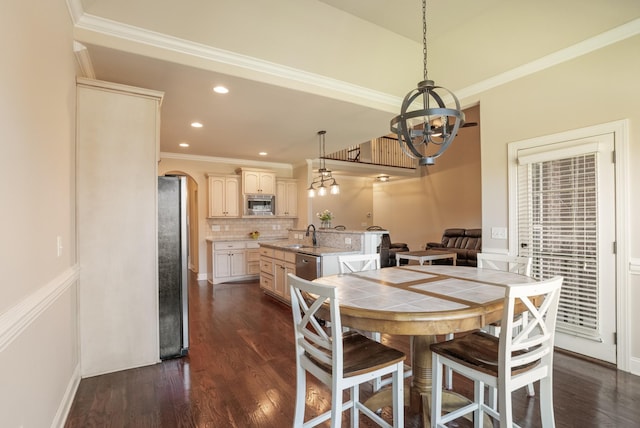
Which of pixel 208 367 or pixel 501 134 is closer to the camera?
pixel 208 367

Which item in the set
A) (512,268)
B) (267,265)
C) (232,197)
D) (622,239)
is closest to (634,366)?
(622,239)

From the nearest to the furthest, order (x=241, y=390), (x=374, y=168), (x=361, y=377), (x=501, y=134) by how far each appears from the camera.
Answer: (x=361, y=377) → (x=241, y=390) → (x=501, y=134) → (x=374, y=168)

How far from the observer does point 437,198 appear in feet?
30.0

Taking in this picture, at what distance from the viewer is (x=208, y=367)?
277 centimetres

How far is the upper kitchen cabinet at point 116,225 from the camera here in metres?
2.59

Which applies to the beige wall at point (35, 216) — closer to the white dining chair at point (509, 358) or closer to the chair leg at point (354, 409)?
the chair leg at point (354, 409)

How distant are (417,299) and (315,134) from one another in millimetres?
3860

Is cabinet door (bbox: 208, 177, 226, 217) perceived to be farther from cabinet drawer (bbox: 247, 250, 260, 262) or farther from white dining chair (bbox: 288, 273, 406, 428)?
white dining chair (bbox: 288, 273, 406, 428)

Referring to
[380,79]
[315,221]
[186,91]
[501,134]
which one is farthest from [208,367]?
[315,221]

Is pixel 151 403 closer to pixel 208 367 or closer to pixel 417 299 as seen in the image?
pixel 208 367

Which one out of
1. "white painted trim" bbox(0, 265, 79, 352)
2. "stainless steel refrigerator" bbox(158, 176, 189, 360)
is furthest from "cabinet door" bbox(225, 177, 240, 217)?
"white painted trim" bbox(0, 265, 79, 352)

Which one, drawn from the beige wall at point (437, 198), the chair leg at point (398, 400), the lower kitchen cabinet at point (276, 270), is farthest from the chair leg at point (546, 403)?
the beige wall at point (437, 198)

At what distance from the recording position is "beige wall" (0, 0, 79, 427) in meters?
1.23

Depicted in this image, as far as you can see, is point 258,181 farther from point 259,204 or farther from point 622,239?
point 622,239
